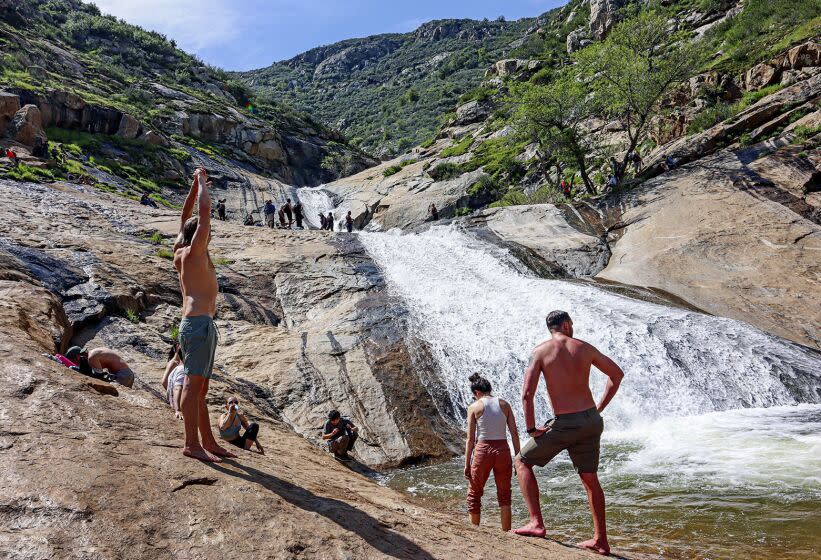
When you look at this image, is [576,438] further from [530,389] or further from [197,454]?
[197,454]

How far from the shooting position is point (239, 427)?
24.6 ft

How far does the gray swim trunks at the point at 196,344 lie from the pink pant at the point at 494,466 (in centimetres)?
277

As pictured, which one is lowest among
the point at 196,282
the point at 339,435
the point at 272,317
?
the point at 339,435

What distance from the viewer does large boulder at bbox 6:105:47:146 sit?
26.4 m

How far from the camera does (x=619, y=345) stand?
13.0 metres

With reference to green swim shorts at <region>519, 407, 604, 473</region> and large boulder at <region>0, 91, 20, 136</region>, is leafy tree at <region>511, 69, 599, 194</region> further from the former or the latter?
large boulder at <region>0, 91, 20, 136</region>

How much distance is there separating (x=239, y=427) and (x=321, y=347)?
210 inches

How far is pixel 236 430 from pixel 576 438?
4.76 m

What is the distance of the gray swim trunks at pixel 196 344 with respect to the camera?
4.52m

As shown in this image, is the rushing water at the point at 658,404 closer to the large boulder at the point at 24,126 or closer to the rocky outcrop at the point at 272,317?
the rocky outcrop at the point at 272,317

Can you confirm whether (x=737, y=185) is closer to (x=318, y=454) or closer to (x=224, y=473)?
(x=318, y=454)

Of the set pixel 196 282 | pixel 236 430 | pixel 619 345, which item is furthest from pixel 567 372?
pixel 619 345

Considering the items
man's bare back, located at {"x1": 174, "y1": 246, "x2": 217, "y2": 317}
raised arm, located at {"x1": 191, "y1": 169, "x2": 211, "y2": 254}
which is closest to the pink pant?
man's bare back, located at {"x1": 174, "y1": 246, "x2": 217, "y2": 317}

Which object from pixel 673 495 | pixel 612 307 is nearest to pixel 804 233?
pixel 612 307
